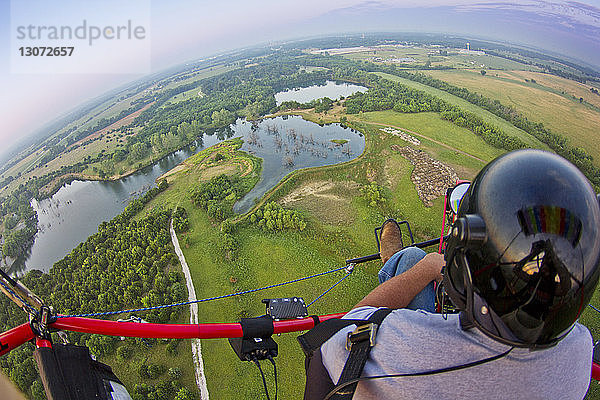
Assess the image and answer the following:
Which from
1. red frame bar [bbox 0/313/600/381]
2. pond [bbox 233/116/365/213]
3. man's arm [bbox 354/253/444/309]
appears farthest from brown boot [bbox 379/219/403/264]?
pond [bbox 233/116/365/213]

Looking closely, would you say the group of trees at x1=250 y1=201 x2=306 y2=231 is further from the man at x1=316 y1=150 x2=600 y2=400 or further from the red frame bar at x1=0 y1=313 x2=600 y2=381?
the man at x1=316 y1=150 x2=600 y2=400

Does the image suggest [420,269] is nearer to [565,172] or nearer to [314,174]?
[565,172]

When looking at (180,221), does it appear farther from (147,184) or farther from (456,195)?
(456,195)

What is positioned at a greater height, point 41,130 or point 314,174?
point 41,130

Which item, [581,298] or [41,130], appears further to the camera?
[41,130]

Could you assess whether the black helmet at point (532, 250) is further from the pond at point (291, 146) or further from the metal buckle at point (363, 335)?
the pond at point (291, 146)

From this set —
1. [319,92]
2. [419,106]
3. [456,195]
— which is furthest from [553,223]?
[319,92]

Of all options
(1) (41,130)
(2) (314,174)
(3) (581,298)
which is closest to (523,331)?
(3) (581,298)
